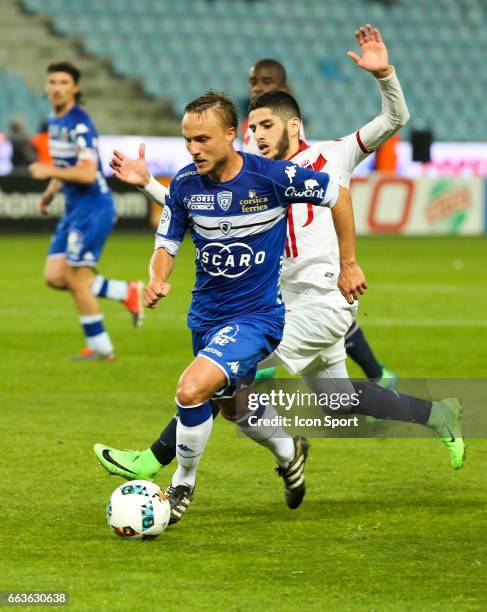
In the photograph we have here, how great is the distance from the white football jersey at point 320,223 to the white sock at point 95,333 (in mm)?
3849

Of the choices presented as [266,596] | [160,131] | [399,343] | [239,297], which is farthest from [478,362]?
[160,131]

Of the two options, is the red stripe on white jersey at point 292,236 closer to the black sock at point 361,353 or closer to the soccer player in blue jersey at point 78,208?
the black sock at point 361,353

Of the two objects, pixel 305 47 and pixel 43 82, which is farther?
pixel 305 47

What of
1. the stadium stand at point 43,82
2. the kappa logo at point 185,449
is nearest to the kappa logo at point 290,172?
the kappa logo at point 185,449

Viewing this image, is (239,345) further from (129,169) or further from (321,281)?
(321,281)

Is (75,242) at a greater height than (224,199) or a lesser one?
lesser

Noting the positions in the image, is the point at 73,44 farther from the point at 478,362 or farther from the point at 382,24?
the point at 478,362

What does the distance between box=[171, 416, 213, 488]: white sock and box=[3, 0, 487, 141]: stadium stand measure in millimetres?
20967

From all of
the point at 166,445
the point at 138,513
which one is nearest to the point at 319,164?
the point at 166,445

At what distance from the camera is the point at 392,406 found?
588 centimetres

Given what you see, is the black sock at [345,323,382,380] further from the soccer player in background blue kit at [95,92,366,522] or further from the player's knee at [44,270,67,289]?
the player's knee at [44,270,67,289]

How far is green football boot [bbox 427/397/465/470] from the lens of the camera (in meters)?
5.84

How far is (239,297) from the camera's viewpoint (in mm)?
5141

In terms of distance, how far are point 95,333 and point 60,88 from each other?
5.96ft
